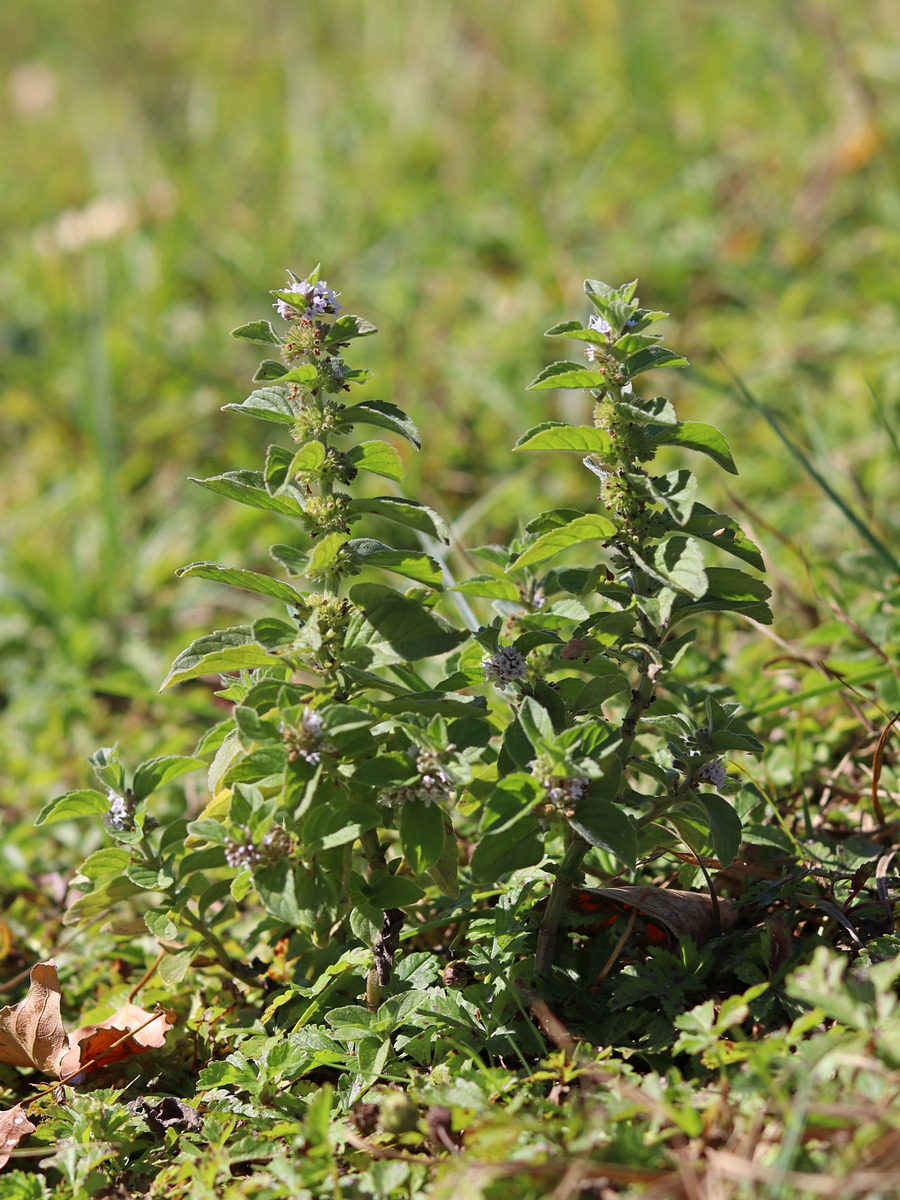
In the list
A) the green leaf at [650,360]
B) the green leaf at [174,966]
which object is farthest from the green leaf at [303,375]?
the green leaf at [174,966]

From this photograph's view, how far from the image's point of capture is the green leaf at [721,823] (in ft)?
4.86

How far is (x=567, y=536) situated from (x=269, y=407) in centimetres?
47

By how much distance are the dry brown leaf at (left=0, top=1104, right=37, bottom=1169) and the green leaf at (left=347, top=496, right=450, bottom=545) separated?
108 cm

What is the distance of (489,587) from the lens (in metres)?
1.55

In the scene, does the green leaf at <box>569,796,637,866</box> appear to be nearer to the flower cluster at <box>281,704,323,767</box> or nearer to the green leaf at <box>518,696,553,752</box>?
the green leaf at <box>518,696,553,752</box>

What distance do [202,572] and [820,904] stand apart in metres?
1.09

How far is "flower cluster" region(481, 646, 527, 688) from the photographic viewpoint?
4.90 ft

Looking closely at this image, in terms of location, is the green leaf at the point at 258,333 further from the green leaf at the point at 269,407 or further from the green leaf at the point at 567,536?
the green leaf at the point at 567,536

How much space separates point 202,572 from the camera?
58.6 inches

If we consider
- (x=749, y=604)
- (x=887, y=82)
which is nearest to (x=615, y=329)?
(x=749, y=604)

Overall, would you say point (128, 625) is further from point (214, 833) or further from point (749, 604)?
point (749, 604)

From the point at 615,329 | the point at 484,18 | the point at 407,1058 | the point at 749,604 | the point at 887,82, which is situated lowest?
the point at 407,1058

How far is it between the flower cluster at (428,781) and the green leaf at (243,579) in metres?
0.29

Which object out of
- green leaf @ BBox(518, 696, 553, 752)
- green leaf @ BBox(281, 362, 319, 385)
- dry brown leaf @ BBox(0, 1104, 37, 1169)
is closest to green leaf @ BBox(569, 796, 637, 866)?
green leaf @ BBox(518, 696, 553, 752)
